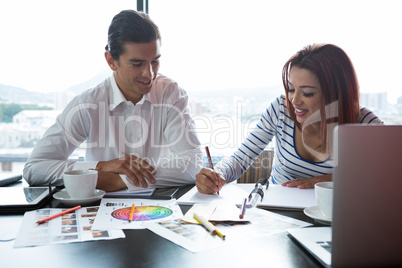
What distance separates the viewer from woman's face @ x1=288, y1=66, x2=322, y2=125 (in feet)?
4.79

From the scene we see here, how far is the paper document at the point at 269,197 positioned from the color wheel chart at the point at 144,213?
0.10 meters

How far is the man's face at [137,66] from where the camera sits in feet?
5.30

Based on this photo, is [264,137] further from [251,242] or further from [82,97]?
[251,242]

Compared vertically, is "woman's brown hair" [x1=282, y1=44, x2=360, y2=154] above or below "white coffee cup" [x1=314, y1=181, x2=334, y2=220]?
above

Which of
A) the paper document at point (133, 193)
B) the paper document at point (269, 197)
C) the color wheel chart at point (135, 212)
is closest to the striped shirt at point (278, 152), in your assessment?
the paper document at point (269, 197)

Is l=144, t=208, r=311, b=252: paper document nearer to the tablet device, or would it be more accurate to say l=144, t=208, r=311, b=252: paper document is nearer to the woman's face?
the tablet device

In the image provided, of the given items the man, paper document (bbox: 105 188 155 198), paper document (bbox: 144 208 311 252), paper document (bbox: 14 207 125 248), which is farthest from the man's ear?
paper document (bbox: 144 208 311 252)

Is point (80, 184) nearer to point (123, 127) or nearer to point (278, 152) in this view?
point (123, 127)

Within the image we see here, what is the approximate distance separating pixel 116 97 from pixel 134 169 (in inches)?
24.3

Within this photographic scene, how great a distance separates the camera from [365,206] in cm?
52

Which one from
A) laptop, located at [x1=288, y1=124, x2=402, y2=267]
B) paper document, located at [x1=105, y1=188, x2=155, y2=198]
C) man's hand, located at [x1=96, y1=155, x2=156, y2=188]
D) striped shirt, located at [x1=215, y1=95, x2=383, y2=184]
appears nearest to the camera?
laptop, located at [x1=288, y1=124, x2=402, y2=267]

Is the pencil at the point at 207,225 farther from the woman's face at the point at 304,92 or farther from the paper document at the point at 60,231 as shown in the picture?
the woman's face at the point at 304,92

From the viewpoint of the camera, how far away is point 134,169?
1.24 metres

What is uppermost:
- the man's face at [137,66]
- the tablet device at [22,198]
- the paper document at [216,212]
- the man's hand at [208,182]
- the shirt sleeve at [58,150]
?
the man's face at [137,66]
